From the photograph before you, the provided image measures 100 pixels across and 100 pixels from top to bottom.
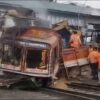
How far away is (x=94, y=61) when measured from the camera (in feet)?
63.1

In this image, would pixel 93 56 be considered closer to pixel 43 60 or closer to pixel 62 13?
pixel 43 60

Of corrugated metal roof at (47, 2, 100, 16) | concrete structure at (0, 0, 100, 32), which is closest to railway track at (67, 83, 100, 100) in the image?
concrete structure at (0, 0, 100, 32)

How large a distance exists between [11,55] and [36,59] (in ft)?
3.90

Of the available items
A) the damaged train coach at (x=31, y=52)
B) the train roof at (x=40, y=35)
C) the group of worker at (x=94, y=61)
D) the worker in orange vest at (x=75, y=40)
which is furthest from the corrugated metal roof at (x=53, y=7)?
the damaged train coach at (x=31, y=52)

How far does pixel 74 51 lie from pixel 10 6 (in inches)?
228

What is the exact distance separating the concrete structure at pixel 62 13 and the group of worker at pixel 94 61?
477 cm

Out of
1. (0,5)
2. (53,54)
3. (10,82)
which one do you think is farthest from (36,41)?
(0,5)

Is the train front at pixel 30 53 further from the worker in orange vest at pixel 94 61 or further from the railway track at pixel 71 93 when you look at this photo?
the worker in orange vest at pixel 94 61

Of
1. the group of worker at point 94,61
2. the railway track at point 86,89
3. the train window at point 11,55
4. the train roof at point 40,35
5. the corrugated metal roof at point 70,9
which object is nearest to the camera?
the railway track at point 86,89

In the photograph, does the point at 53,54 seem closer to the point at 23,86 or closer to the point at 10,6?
the point at 23,86

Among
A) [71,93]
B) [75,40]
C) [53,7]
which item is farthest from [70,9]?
[71,93]

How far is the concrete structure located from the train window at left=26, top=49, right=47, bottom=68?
7.15 metres

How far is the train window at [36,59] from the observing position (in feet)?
55.2

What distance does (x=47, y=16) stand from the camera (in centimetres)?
2592
